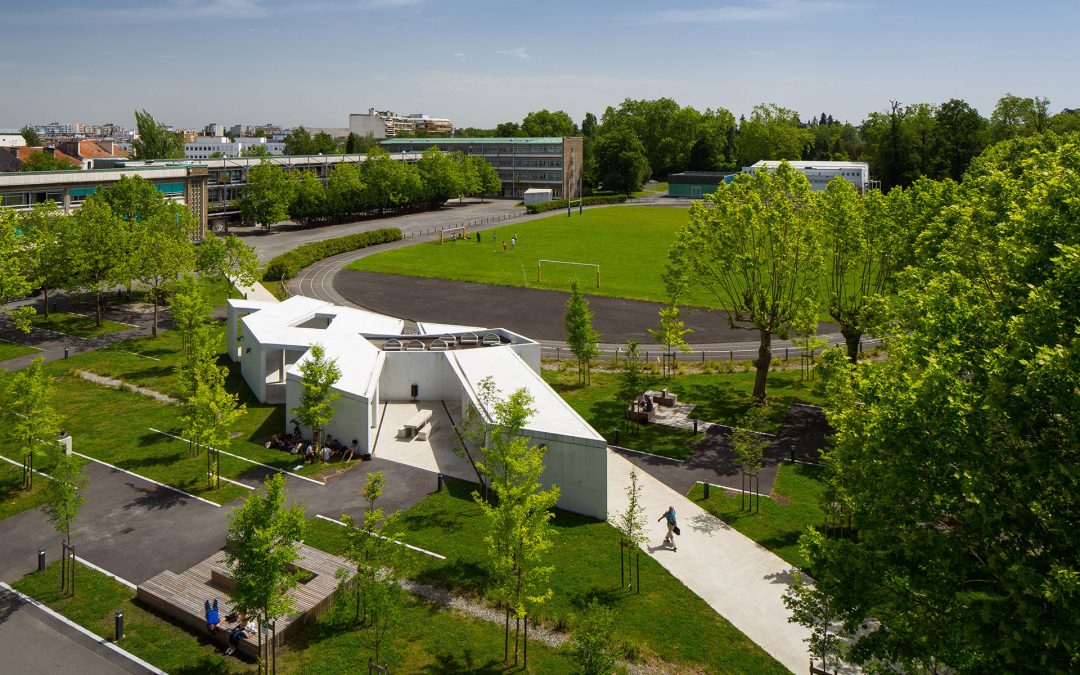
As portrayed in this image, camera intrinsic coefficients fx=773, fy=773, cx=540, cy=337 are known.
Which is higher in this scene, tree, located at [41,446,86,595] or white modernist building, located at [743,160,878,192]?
white modernist building, located at [743,160,878,192]

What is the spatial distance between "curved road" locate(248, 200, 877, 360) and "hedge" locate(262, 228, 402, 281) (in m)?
1.07

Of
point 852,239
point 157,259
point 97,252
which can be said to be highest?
point 852,239

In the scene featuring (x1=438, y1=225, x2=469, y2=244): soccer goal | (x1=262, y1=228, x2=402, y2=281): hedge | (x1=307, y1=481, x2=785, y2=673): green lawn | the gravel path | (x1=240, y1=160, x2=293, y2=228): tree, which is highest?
(x1=240, y1=160, x2=293, y2=228): tree

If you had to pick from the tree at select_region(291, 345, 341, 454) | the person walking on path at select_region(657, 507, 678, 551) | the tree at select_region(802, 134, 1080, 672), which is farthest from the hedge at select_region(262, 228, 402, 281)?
the tree at select_region(802, 134, 1080, 672)

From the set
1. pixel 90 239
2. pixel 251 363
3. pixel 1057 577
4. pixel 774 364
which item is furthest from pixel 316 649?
pixel 90 239

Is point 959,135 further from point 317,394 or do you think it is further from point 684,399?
point 317,394

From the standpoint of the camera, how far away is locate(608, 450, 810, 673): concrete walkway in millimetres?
22016

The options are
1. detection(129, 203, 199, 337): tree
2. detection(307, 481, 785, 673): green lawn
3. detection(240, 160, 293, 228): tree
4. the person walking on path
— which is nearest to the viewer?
detection(307, 481, 785, 673): green lawn

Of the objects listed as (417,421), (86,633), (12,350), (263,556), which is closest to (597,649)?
(263,556)

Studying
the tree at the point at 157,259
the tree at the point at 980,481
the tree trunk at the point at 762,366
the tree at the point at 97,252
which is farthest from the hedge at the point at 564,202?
the tree at the point at 980,481

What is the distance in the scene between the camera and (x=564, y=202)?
142 m

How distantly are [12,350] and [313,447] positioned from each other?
28221 mm

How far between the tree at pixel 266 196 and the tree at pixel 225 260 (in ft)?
138

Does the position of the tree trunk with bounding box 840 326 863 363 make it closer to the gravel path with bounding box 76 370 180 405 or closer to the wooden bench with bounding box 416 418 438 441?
the wooden bench with bounding box 416 418 438 441
